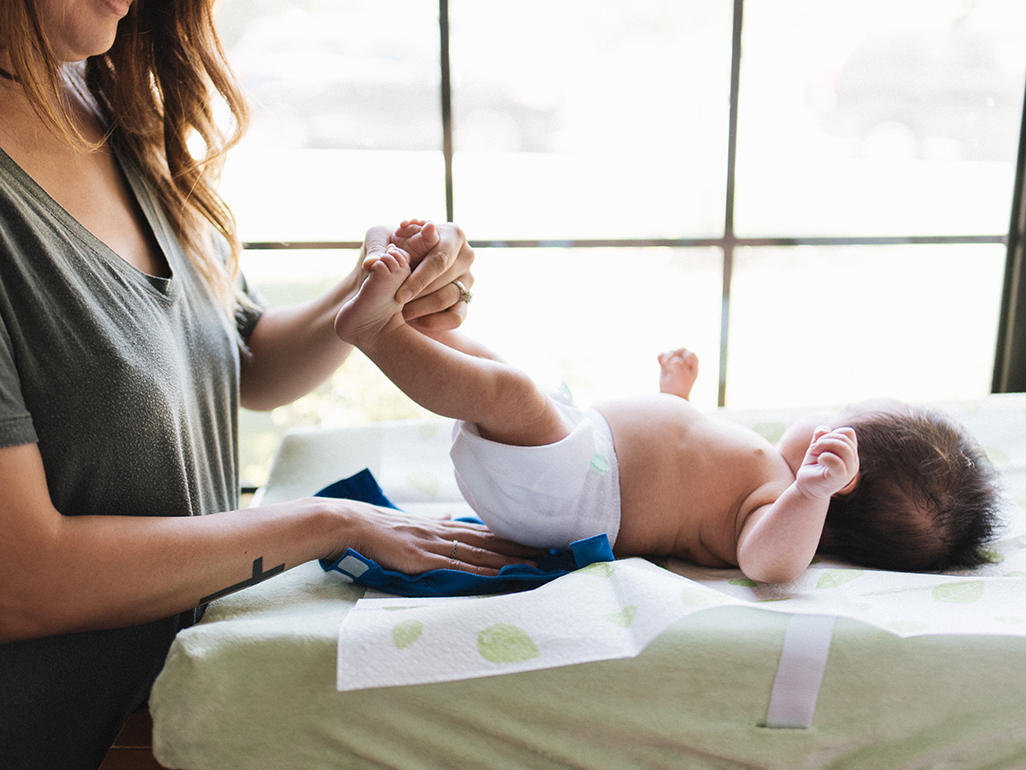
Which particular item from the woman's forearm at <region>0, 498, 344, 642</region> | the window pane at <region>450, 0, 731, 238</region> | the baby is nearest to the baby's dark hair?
the baby

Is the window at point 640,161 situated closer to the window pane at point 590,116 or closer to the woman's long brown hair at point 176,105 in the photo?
the window pane at point 590,116

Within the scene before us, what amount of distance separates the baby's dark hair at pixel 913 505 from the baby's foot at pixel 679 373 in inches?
13.2

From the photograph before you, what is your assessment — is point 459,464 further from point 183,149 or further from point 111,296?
point 183,149

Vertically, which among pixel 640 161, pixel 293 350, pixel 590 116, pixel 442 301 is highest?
pixel 590 116

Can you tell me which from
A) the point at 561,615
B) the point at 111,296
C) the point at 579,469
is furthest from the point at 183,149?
the point at 561,615

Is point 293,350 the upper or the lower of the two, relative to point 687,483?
upper

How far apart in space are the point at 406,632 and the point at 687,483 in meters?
0.53

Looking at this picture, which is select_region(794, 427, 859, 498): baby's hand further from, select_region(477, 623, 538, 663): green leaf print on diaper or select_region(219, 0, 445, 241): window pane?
select_region(219, 0, 445, 241): window pane

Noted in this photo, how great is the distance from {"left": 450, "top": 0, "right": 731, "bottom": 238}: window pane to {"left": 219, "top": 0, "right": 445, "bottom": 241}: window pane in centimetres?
9

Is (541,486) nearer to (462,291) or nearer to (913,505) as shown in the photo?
(462,291)

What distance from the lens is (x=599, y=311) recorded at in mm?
2014

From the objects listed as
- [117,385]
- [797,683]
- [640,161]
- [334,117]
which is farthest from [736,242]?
[117,385]

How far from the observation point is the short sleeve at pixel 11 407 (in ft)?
2.25

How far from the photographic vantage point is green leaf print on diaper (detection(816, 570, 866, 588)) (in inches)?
39.7
